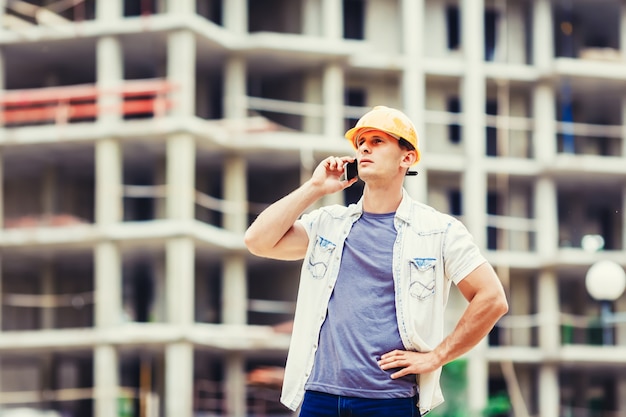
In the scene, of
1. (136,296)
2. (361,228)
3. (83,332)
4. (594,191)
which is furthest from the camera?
(594,191)

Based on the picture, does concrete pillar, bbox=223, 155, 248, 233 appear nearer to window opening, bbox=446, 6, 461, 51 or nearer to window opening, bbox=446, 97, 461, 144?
window opening, bbox=446, 97, 461, 144

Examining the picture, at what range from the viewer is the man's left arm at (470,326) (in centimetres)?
680

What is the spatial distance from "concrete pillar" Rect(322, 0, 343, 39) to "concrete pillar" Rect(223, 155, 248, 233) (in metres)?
4.83

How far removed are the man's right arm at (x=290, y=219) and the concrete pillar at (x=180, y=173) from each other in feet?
123

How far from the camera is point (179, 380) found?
145ft

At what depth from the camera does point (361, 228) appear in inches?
281

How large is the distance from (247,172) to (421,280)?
4282 cm

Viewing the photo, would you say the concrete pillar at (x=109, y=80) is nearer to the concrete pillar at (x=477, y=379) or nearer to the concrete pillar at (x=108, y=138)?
the concrete pillar at (x=108, y=138)

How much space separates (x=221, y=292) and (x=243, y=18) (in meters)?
8.50

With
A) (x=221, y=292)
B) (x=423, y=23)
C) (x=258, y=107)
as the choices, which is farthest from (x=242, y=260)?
(x=423, y=23)

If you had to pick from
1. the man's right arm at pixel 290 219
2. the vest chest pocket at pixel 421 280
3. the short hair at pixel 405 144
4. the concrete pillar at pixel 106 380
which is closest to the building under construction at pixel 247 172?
the concrete pillar at pixel 106 380

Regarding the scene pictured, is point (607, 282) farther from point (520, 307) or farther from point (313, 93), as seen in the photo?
point (520, 307)

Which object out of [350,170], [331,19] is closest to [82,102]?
[331,19]

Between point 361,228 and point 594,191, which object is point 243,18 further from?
point 361,228
